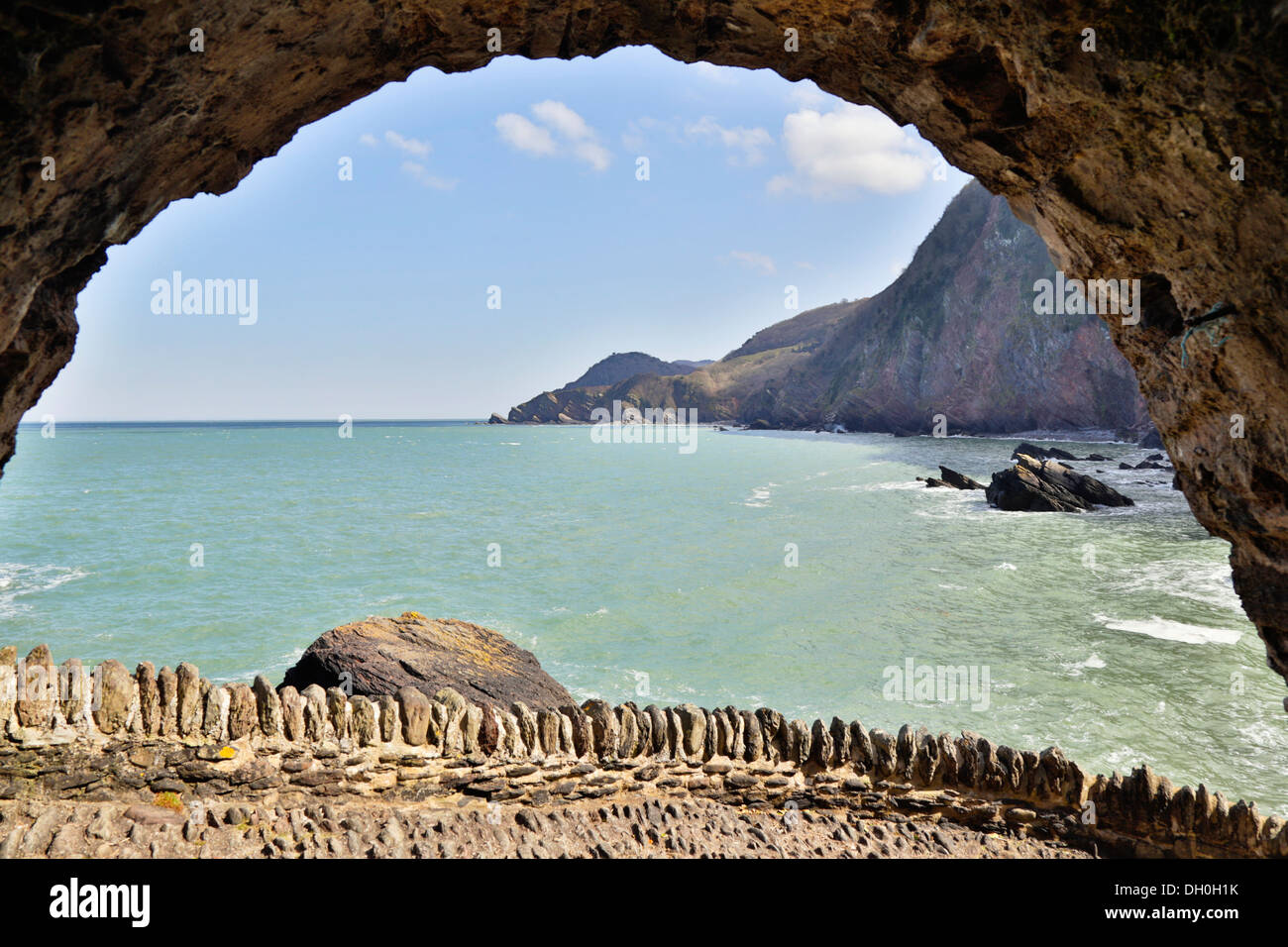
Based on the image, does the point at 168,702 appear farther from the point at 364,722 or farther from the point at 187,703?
the point at 364,722

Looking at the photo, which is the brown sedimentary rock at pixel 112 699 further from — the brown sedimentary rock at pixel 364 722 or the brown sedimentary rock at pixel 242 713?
the brown sedimentary rock at pixel 364 722

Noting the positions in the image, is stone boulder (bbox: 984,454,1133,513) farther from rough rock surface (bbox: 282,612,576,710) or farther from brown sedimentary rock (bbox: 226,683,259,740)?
brown sedimentary rock (bbox: 226,683,259,740)

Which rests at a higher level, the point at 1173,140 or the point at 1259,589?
the point at 1173,140

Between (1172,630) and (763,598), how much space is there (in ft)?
35.8

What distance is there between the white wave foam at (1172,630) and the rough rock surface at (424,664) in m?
16.0

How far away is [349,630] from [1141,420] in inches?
3891

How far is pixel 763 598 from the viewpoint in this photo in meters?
23.9

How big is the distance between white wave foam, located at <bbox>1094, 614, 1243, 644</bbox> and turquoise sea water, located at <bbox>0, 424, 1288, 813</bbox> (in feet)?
0.30

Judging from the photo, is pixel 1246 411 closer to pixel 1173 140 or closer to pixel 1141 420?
pixel 1173 140

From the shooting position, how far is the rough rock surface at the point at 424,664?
8.97 m

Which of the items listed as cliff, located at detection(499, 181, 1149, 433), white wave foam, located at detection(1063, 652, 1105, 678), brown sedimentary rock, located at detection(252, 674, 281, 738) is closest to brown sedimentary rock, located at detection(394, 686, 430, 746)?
brown sedimentary rock, located at detection(252, 674, 281, 738)
